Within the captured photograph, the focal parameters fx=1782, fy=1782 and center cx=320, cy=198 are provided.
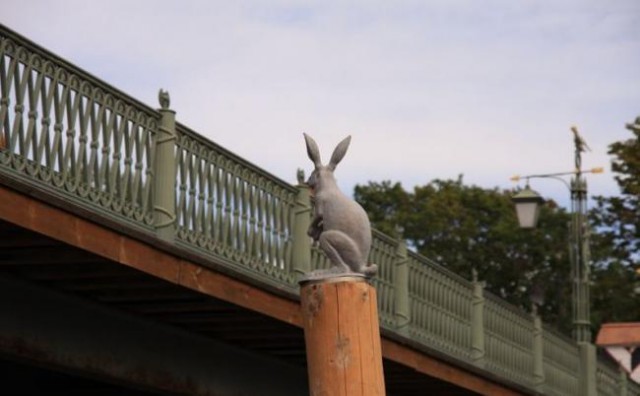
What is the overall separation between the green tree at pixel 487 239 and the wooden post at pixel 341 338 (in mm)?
58357

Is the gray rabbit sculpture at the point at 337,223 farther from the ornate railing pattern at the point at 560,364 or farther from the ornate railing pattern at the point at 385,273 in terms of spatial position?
the ornate railing pattern at the point at 560,364

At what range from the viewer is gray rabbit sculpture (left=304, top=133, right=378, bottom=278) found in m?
10.1

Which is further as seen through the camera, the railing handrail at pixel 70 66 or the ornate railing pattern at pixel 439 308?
the ornate railing pattern at pixel 439 308

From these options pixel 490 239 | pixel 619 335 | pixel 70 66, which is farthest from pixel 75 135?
pixel 490 239

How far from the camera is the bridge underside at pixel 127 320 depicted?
44.4ft

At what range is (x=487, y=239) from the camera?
7000 cm

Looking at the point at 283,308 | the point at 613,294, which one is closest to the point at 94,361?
the point at 283,308

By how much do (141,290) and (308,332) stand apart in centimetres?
578

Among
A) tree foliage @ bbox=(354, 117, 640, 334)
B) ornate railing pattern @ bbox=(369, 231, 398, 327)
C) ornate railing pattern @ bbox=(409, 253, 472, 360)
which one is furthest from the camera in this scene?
tree foliage @ bbox=(354, 117, 640, 334)

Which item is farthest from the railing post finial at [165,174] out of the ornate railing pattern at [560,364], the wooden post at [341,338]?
the ornate railing pattern at [560,364]

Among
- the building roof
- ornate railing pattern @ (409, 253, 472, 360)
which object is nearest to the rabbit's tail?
ornate railing pattern @ (409, 253, 472, 360)

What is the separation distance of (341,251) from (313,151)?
66 centimetres

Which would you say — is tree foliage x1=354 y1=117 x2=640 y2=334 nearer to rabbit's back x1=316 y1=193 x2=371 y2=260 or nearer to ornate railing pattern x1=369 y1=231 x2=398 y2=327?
ornate railing pattern x1=369 y1=231 x2=398 y2=327

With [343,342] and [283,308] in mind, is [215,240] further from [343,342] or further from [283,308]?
[343,342]
